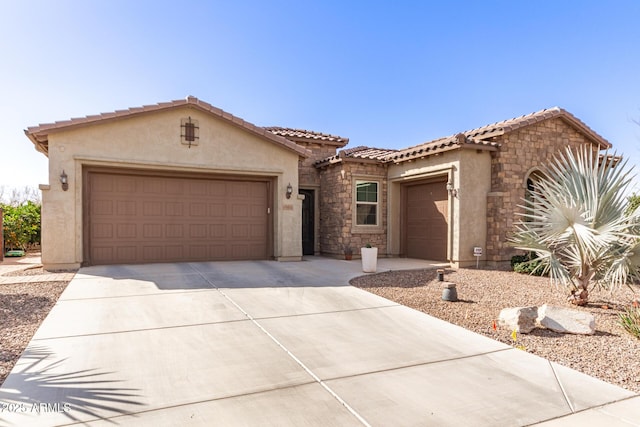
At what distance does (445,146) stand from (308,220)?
615cm

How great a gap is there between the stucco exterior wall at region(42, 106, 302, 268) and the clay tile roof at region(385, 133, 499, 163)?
389 cm

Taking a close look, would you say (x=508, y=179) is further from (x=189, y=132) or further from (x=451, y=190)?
(x=189, y=132)

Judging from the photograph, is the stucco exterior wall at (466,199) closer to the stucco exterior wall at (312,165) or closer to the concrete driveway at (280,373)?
the stucco exterior wall at (312,165)

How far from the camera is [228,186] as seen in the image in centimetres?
1192

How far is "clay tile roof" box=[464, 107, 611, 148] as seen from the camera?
1113 centimetres

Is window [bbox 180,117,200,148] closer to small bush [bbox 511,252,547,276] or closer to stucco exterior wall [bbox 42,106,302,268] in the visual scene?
stucco exterior wall [bbox 42,106,302,268]

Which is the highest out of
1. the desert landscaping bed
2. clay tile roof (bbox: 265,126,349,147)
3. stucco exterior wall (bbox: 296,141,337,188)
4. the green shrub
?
clay tile roof (bbox: 265,126,349,147)

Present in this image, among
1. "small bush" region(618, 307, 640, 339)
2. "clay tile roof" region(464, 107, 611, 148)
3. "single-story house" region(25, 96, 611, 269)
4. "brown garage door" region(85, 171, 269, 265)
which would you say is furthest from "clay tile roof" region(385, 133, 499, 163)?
"small bush" region(618, 307, 640, 339)

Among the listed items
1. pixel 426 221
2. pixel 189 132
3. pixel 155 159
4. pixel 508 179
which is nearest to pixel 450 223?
pixel 426 221

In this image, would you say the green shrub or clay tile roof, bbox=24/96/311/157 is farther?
the green shrub

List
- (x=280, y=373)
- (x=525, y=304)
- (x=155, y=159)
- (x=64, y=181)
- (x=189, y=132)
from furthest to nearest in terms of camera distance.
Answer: (x=189, y=132) → (x=155, y=159) → (x=64, y=181) → (x=525, y=304) → (x=280, y=373)

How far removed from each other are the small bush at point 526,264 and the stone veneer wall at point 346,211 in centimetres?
457

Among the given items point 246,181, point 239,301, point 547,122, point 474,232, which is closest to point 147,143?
point 246,181

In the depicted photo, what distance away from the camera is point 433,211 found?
500 inches
